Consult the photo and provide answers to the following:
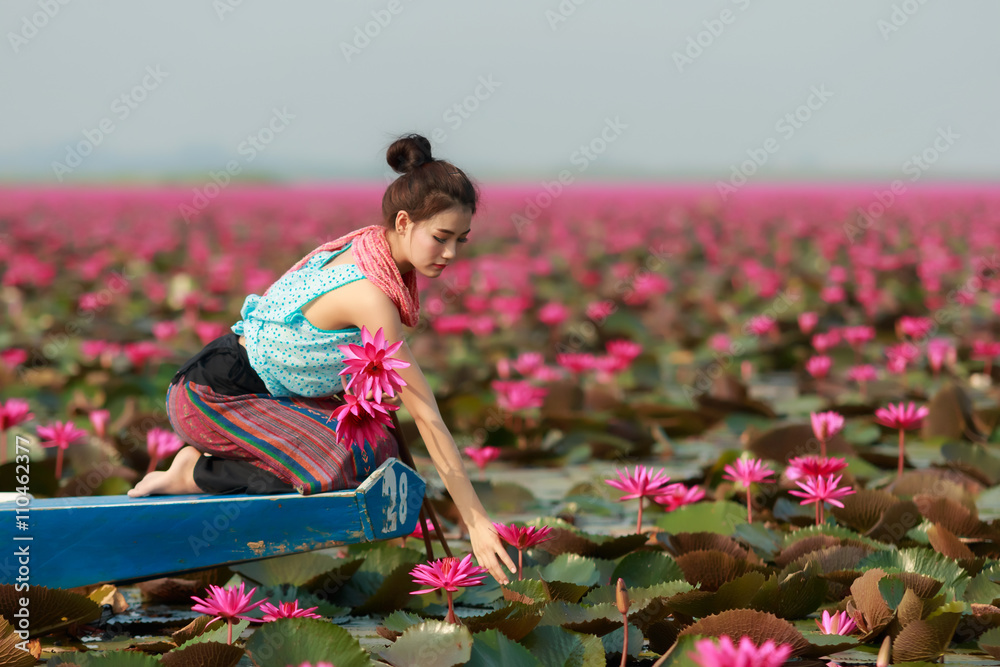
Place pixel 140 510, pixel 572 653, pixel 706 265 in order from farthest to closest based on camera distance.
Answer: pixel 706 265, pixel 140 510, pixel 572 653

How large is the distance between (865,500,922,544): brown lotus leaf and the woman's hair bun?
1.34 m

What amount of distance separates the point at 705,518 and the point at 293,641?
1.28 m

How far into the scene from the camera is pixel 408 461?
2369 millimetres

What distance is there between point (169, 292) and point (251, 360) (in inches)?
229

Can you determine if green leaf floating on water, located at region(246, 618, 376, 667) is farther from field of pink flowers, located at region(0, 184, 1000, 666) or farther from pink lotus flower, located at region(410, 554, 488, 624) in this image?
pink lotus flower, located at region(410, 554, 488, 624)

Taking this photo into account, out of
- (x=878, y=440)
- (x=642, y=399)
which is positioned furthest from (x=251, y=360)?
(x=642, y=399)

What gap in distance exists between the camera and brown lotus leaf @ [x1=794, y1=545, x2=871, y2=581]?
226 cm

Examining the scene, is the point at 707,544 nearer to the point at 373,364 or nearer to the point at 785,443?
the point at 373,364

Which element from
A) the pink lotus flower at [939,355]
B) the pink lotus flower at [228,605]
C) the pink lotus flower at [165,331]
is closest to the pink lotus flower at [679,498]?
the pink lotus flower at [228,605]

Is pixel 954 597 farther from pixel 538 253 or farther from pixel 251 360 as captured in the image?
pixel 538 253

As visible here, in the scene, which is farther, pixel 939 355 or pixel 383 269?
pixel 939 355

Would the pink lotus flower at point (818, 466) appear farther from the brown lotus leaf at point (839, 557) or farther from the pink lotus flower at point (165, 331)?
the pink lotus flower at point (165, 331)

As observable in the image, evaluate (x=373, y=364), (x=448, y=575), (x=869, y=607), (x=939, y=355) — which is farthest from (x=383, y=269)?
(x=939, y=355)

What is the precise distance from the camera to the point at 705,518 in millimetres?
2654
